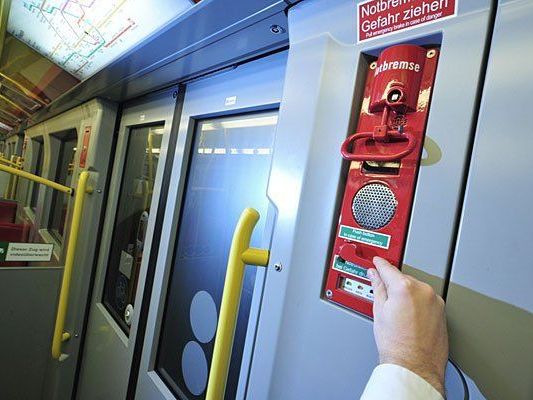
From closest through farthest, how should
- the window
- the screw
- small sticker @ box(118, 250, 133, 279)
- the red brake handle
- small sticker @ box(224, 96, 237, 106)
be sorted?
the red brake handle
the screw
small sticker @ box(224, 96, 237, 106)
small sticker @ box(118, 250, 133, 279)
the window

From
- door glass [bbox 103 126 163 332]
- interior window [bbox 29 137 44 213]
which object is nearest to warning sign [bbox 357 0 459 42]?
door glass [bbox 103 126 163 332]

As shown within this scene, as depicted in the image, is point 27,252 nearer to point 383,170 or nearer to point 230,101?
point 230,101

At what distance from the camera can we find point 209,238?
1692 millimetres

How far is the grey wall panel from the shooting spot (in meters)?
2.36

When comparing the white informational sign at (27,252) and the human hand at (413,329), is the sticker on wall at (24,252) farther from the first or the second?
the human hand at (413,329)

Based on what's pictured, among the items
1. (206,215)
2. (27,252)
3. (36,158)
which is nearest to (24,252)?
(27,252)

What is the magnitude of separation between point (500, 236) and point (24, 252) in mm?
2698

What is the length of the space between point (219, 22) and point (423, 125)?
0.91 m

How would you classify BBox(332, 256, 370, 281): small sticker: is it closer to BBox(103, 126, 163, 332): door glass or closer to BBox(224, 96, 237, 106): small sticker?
BBox(224, 96, 237, 106): small sticker

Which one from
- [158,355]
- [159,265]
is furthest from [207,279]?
[158,355]

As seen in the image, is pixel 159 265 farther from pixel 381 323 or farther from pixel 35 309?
pixel 381 323

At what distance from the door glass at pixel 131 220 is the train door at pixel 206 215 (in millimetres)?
501

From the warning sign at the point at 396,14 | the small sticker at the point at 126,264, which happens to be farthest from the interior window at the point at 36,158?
the warning sign at the point at 396,14

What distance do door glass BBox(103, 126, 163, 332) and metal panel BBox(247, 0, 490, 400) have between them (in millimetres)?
1663
